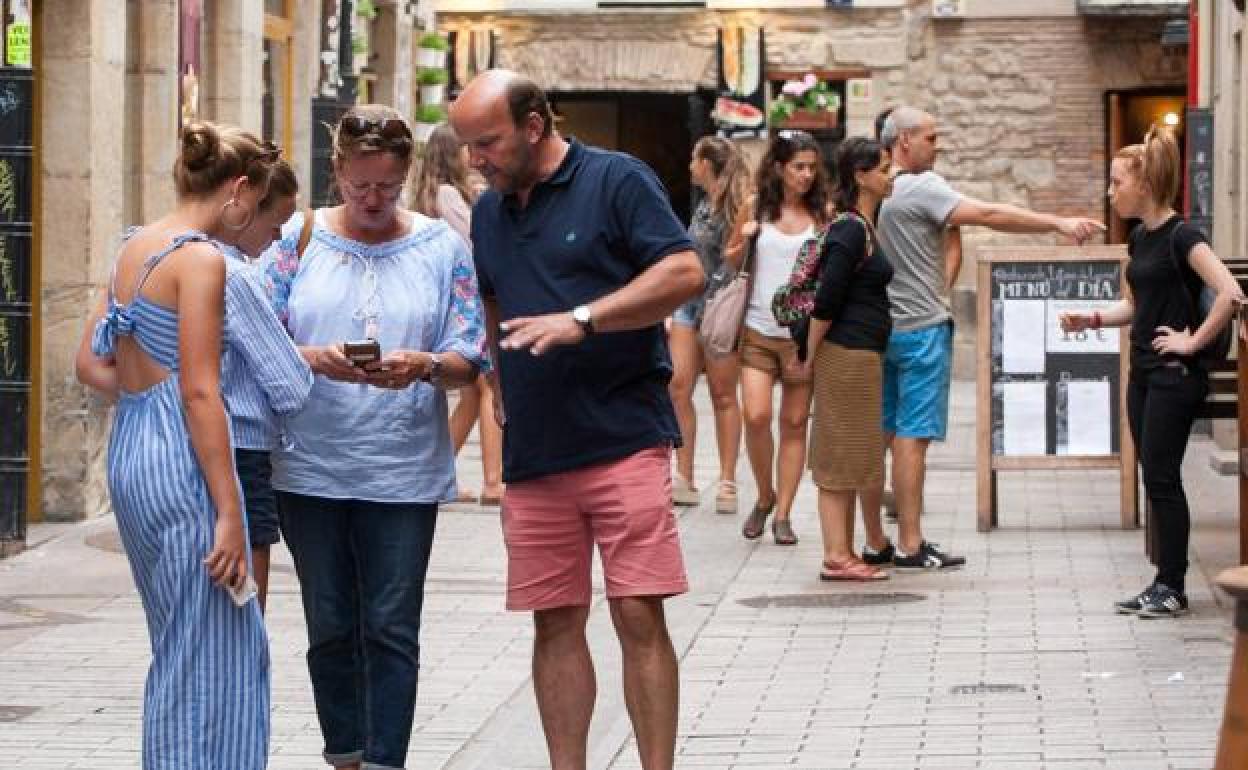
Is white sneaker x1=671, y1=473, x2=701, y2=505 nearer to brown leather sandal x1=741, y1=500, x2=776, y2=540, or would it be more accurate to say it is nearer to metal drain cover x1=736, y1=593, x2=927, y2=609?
brown leather sandal x1=741, y1=500, x2=776, y2=540

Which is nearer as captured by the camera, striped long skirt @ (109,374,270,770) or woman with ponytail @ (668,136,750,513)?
striped long skirt @ (109,374,270,770)

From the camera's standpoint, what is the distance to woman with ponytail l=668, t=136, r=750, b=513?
1412 cm

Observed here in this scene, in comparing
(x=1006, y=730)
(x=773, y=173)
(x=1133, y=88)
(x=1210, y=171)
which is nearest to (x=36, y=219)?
(x=773, y=173)

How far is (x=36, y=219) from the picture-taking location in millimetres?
13820

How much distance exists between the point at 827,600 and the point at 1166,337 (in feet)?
5.70

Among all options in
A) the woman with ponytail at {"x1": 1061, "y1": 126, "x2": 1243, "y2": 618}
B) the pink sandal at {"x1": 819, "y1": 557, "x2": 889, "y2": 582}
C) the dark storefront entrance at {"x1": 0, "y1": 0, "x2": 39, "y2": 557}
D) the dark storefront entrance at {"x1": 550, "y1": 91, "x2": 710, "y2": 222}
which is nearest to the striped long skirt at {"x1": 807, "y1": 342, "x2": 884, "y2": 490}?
the pink sandal at {"x1": 819, "y1": 557, "x2": 889, "y2": 582}

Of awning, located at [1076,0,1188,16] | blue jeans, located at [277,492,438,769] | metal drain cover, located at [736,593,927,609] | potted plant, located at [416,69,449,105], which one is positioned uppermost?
awning, located at [1076,0,1188,16]

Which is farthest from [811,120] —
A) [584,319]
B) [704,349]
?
[584,319]

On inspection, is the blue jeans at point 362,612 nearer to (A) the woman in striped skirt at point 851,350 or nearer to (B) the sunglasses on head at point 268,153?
(B) the sunglasses on head at point 268,153

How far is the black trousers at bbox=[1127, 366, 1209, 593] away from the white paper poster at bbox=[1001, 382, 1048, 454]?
11.3 ft

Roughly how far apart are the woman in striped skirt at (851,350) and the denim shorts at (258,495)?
4684mm

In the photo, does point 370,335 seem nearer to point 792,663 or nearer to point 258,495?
point 258,495

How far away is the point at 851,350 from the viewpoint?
1152 cm

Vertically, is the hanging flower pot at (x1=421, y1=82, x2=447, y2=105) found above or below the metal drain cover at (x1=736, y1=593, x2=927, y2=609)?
above
